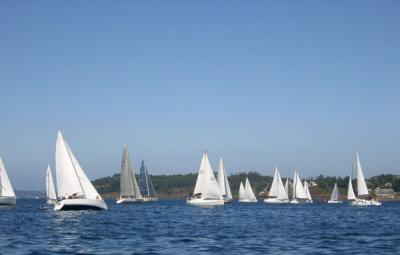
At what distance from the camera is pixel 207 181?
110m

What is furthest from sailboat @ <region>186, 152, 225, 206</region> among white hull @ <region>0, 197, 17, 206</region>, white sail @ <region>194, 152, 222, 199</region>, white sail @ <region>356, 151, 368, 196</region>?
white hull @ <region>0, 197, 17, 206</region>

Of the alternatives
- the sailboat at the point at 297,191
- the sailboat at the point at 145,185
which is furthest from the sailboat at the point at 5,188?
the sailboat at the point at 297,191

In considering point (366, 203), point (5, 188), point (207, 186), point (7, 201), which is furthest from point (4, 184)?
point (366, 203)

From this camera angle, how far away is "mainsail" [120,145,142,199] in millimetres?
124938

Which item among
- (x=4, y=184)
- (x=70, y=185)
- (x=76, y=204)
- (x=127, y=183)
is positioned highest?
(x=127, y=183)

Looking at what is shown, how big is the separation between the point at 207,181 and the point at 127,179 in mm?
21892

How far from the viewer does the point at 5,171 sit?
96125 mm

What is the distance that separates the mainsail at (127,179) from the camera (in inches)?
4919

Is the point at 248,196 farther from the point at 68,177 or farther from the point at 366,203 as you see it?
the point at 68,177

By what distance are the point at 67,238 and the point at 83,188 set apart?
1445 inches

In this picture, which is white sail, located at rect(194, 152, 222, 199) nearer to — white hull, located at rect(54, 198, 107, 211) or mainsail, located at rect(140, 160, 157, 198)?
mainsail, located at rect(140, 160, 157, 198)

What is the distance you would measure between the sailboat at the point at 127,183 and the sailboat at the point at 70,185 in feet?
158

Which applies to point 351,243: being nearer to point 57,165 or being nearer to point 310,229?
point 310,229

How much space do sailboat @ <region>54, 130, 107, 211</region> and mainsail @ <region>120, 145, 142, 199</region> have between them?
1892 inches
